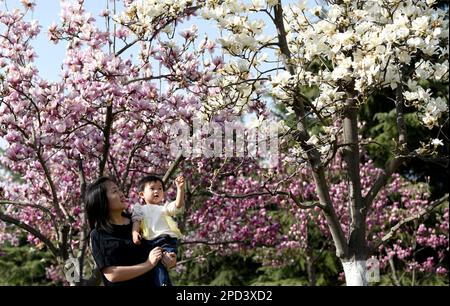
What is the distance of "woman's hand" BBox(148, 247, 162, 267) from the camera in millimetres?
2992

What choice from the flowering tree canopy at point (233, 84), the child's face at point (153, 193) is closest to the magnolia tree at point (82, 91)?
the flowering tree canopy at point (233, 84)

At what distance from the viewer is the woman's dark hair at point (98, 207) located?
305 cm

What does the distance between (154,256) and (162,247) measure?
0.16 meters

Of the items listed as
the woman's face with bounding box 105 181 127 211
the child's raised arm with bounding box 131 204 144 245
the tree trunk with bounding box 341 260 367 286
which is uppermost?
the woman's face with bounding box 105 181 127 211

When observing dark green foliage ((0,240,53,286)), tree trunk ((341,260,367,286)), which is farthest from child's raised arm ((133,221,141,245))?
dark green foliage ((0,240,53,286))

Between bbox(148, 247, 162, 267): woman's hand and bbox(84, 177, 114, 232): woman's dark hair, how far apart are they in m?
0.23

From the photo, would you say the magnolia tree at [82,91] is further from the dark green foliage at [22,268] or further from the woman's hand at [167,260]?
the dark green foliage at [22,268]

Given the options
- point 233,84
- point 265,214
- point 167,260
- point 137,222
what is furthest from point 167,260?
point 265,214

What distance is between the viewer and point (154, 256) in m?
3.01

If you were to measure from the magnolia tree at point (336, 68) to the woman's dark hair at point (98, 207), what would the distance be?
1.37 m

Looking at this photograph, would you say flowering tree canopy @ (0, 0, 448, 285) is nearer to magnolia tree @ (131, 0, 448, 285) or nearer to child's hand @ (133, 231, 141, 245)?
magnolia tree @ (131, 0, 448, 285)

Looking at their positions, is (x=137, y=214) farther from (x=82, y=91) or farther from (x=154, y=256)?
(x=82, y=91)

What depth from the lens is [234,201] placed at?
7.73 m
